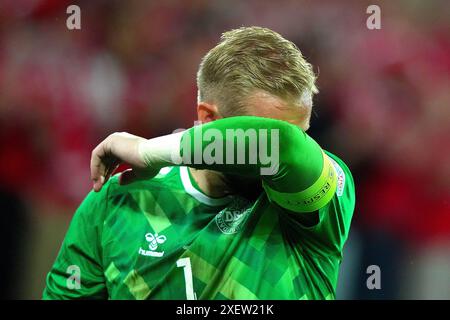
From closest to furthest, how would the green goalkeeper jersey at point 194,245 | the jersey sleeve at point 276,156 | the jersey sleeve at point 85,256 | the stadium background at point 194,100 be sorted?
1. the jersey sleeve at point 276,156
2. the green goalkeeper jersey at point 194,245
3. the jersey sleeve at point 85,256
4. the stadium background at point 194,100

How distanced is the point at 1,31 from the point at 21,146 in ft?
1.40

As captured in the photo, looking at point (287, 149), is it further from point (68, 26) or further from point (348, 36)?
point (68, 26)

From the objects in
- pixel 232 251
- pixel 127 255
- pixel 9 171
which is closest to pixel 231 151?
pixel 232 251

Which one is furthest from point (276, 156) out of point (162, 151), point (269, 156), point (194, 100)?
point (194, 100)

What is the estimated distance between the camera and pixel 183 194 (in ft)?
3.93

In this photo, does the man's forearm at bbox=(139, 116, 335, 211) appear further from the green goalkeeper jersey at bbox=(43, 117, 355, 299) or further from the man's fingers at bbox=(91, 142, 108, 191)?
the man's fingers at bbox=(91, 142, 108, 191)

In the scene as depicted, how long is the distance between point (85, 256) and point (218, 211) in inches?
11.1

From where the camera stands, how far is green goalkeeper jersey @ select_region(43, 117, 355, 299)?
1.10 meters

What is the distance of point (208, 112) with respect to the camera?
3.93ft

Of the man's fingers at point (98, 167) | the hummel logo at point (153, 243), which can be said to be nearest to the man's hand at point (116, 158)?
the man's fingers at point (98, 167)

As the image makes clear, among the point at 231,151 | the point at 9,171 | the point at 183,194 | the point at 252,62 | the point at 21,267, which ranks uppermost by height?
the point at 252,62

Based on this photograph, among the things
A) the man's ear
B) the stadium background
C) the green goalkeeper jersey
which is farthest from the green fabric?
the stadium background

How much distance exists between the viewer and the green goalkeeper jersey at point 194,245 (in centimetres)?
110

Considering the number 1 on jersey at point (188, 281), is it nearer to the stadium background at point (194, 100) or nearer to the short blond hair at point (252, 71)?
the short blond hair at point (252, 71)
